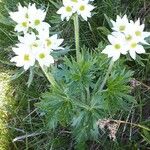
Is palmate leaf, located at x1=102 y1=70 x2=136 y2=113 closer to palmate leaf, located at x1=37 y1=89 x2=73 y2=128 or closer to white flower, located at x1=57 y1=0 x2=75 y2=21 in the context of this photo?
palmate leaf, located at x1=37 y1=89 x2=73 y2=128

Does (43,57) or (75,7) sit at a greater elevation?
(75,7)

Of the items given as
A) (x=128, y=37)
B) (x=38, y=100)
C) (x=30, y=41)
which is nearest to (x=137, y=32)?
(x=128, y=37)

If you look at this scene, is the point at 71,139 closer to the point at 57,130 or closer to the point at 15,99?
the point at 57,130

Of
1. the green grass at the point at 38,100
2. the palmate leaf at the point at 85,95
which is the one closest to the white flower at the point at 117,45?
the palmate leaf at the point at 85,95

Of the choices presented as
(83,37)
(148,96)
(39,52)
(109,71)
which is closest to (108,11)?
(83,37)

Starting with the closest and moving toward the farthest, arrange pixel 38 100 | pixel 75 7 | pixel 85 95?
1. pixel 75 7
2. pixel 85 95
3. pixel 38 100

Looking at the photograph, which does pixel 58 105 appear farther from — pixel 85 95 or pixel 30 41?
Answer: pixel 30 41

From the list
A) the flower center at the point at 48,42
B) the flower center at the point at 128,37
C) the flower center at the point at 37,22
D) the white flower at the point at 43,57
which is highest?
the flower center at the point at 37,22

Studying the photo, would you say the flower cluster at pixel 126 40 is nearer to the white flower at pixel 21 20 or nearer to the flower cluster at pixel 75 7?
the flower cluster at pixel 75 7

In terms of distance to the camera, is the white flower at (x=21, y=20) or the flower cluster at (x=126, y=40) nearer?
the flower cluster at (x=126, y=40)

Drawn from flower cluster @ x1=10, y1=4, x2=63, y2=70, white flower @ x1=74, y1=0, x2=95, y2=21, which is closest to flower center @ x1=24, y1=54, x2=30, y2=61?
flower cluster @ x1=10, y1=4, x2=63, y2=70
